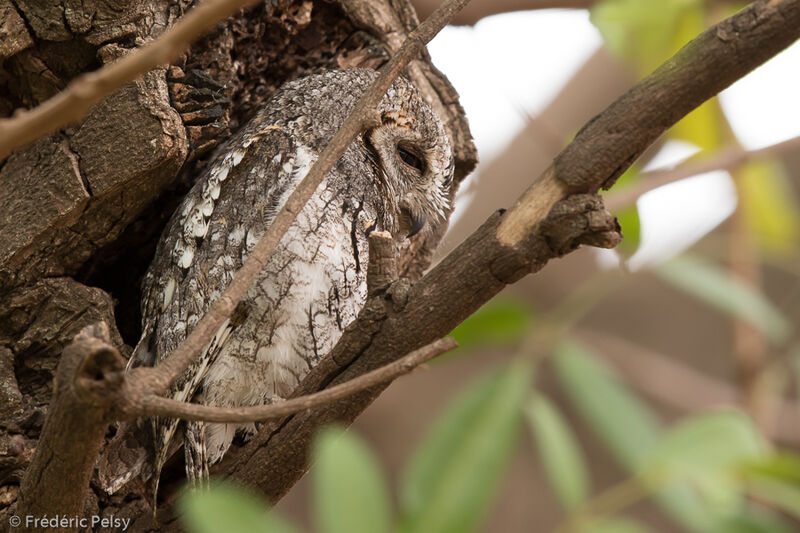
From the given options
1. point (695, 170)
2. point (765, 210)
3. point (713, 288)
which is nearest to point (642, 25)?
point (695, 170)

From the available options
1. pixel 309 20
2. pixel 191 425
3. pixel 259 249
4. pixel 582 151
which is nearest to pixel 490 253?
pixel 582 151

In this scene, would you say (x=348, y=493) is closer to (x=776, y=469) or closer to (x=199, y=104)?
(x=776, y=469)

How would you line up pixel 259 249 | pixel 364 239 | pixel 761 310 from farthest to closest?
1. pixel 364 239
2. pixel 761 310
3. pixel 259 249

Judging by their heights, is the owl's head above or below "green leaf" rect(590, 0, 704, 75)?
below

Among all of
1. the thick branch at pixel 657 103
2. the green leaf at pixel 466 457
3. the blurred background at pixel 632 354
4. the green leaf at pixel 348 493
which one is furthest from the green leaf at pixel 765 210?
the green leaf at pixel 348 493

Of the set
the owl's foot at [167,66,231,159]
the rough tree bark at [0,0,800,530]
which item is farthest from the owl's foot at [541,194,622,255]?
the owl's foot at [167,66,231,159]

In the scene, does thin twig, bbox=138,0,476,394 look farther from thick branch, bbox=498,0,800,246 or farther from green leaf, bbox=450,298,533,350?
green leaf, bbox=450,298,533,350

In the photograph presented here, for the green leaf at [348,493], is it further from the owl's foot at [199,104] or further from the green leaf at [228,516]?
the owl's foot at [199,104]

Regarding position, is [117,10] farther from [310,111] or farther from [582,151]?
[582,151]
